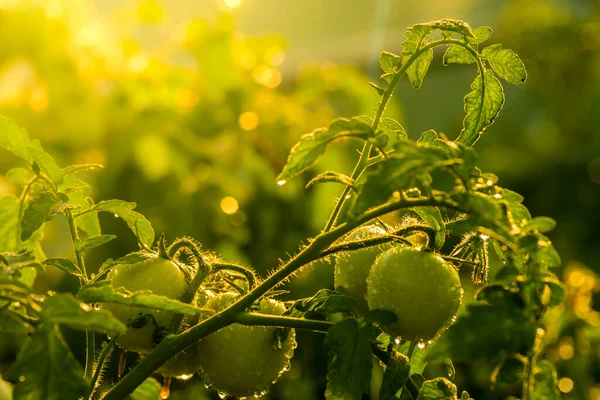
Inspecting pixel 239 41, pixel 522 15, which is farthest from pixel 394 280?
pixel 522 15

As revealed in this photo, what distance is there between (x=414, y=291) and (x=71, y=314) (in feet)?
0.94

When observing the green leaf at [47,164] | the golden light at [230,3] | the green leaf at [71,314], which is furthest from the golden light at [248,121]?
the green leaf at [71,314]

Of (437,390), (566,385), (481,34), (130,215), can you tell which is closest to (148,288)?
(130,215)

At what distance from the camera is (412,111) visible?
187 inches

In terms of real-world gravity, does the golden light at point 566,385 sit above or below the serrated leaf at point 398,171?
below

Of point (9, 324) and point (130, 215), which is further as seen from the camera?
A: point (130, 215)

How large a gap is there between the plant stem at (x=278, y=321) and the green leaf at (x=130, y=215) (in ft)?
0.56

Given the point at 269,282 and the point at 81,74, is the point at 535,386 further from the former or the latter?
the point at 81,74

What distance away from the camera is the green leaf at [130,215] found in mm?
723

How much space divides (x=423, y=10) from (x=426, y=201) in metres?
4.57

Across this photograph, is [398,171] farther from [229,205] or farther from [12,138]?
[229,205]

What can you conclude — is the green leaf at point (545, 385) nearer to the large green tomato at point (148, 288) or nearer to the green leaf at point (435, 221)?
the green leaf at point (435, 221)

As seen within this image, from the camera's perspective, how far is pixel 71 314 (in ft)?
1.72

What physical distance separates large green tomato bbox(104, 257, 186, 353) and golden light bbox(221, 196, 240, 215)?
1.50 metres
